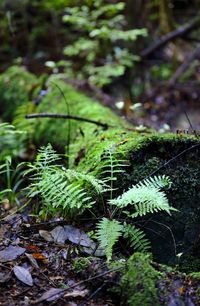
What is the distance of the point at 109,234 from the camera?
8.81 feet

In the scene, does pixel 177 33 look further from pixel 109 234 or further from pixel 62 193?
pixel 109 234

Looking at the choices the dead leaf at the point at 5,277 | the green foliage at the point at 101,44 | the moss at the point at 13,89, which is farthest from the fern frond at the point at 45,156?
the green foliage at the point at 101,44

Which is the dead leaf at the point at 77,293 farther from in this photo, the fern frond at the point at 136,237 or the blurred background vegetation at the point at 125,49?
the blurred background vegetation at the point at 125,49

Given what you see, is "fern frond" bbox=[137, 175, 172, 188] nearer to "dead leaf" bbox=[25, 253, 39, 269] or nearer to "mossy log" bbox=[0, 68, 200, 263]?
"mossy log" bbox=[0, 68, 200, 263]

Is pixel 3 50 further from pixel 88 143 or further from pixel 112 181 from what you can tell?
pixel 112 181

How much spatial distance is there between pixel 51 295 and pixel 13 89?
487 centimetres

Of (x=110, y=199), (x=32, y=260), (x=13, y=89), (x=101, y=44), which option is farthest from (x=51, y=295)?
(x=101, y=44)

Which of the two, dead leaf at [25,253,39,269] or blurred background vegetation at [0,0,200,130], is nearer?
dead leaf at [25,253,39,269]

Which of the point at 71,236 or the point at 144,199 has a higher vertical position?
the point at 144,199

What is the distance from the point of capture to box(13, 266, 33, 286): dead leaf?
8.48ft

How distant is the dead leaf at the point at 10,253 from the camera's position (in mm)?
2775

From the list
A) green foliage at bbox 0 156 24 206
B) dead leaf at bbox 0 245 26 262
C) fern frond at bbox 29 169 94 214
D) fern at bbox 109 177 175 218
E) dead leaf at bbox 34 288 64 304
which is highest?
fern at bbox 109 177 175 218

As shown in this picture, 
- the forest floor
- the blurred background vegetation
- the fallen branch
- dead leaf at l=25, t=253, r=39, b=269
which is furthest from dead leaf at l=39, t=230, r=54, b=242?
the fallen branch

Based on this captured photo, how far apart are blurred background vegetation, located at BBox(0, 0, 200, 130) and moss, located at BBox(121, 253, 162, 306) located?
502 centimetres
